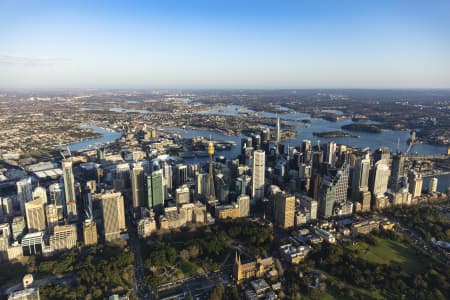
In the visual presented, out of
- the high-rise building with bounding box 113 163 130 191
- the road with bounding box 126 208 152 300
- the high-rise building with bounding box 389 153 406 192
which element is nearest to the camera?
the road with bounding box 126 208 152 300

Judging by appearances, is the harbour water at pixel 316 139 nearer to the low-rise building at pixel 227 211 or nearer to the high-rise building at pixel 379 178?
the high-rise building at pixel 379 178

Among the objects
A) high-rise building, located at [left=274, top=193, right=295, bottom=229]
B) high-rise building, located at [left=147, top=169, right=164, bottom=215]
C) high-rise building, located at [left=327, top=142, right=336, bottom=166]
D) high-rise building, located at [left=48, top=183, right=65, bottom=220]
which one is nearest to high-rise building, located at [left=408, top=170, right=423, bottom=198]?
high-rise building, located at [left=327, top=142, right=336, bottom=166]

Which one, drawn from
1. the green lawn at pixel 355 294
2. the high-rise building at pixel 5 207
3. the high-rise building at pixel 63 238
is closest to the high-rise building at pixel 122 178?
the high-rise building at pixel 5 207

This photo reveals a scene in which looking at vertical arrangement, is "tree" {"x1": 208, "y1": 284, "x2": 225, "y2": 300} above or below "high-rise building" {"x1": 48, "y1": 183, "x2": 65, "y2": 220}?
below

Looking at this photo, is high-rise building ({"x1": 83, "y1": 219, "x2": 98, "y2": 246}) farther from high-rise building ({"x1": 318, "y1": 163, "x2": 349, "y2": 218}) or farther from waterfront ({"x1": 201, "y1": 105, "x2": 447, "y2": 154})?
waterfront ({"x1": 201, "y1": 105, "x2": 447, "y2": 154})

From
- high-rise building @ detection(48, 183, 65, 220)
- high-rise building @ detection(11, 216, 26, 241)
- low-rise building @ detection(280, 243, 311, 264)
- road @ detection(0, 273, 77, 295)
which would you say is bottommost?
road @ detection(0, 273, 77, 295)

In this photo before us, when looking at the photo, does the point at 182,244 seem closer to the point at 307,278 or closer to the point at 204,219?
the point at 204,219
